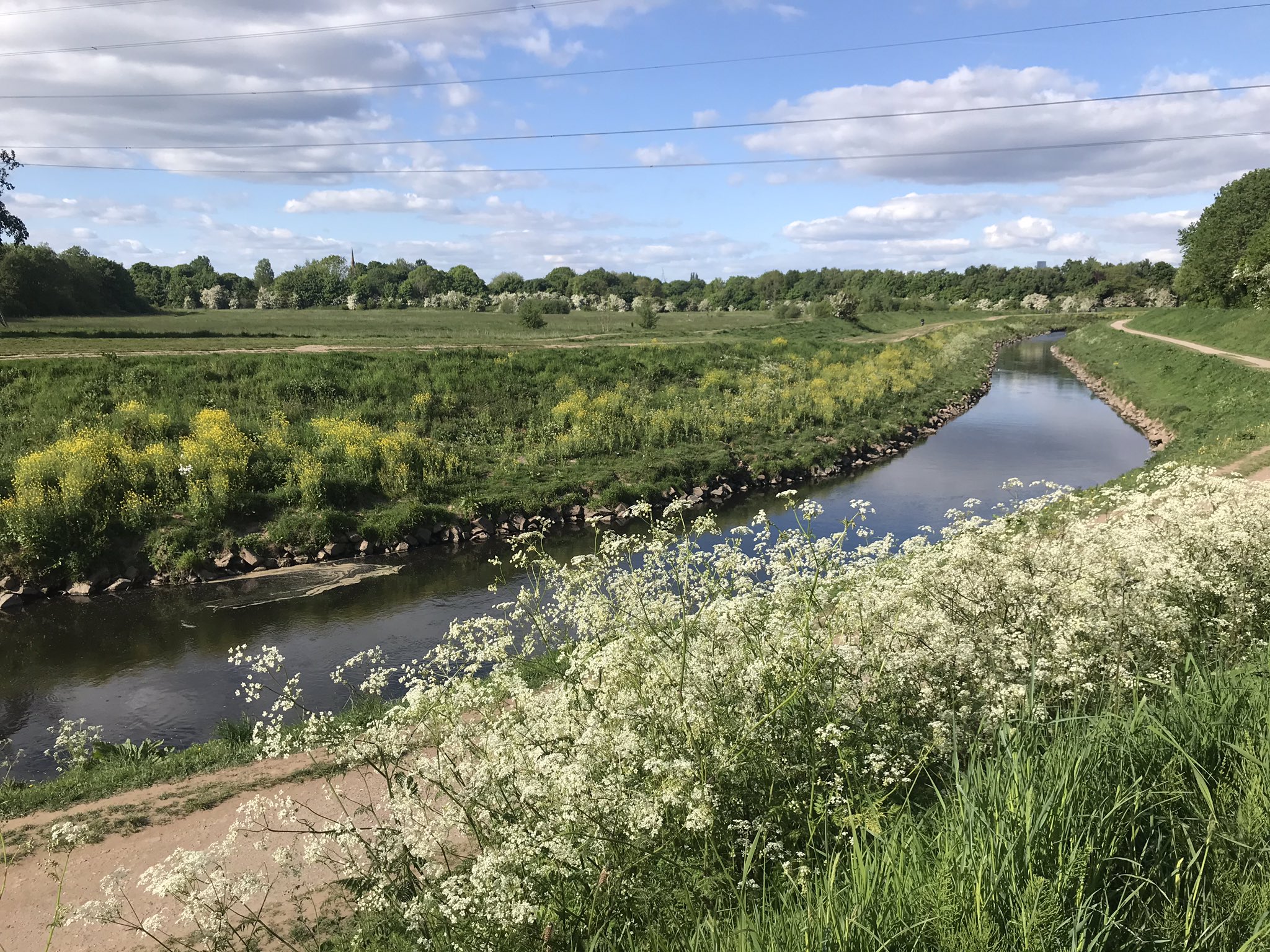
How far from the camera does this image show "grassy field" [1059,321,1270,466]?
2191 cm

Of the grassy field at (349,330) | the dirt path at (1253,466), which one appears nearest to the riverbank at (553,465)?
the grassy field at (349,330)

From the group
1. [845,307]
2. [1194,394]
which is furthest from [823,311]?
[1194,394]

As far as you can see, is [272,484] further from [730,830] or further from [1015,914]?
[1015,914]

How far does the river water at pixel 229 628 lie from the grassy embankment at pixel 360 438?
5.83ft

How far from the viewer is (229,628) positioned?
1658 cm

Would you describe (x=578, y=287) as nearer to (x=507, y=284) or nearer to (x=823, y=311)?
(x=507, y=284)

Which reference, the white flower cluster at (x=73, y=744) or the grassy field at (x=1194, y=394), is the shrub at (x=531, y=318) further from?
the white flower cluster at (x=73, y=744)

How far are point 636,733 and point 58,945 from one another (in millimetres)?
6211

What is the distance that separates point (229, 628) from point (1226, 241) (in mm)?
67649

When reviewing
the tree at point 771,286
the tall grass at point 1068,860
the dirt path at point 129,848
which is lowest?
the dirt path at point 129,848

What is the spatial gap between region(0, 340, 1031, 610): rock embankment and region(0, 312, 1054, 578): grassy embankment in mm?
275

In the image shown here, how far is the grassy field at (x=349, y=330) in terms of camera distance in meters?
38.5

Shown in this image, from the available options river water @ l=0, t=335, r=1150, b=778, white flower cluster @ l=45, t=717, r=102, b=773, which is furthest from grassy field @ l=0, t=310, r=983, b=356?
white flower cluster @ l=45, t=717, r=102, b=773

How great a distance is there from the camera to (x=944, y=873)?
360cm
